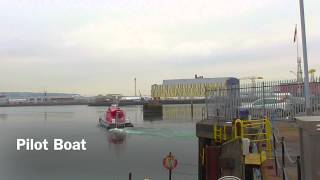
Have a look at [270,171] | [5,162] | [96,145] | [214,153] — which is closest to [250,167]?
[270,171]

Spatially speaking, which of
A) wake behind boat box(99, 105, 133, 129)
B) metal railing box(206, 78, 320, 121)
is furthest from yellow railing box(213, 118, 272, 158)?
wake behind boat box(99, 105, 133, 129)

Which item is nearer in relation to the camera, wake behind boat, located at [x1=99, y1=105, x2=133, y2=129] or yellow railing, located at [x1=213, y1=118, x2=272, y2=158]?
yellow railing, located at [x1=213, y1=118, x2=272, y2=158]

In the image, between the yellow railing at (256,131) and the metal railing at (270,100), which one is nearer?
the yellow railing at (256,131)

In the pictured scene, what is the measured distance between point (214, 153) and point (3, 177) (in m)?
22.6

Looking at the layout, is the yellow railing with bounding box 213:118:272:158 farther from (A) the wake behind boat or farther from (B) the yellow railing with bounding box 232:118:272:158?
(A) the wake behind boat

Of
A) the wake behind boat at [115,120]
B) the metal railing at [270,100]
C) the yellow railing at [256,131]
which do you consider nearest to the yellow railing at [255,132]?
the yellow railing at [256,131]

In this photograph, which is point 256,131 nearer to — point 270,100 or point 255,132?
point 255,132

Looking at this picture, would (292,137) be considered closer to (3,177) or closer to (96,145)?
(3,177)

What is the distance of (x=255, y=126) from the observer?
1970 cm

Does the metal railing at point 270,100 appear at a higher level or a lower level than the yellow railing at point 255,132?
higher

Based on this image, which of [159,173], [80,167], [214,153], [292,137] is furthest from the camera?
[80,167]

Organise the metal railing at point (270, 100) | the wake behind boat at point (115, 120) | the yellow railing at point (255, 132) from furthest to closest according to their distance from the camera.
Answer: the wake behind boat at point (115, 120) → the metal railing at point (270, 100) → the yellow railing at point (255, 132)

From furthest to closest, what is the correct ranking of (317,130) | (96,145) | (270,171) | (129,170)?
(96,145)
(129,170)
(270,171)
(317,130)

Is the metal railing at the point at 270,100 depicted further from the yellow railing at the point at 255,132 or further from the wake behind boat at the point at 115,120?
the wake behind boat at the point at 115,120
